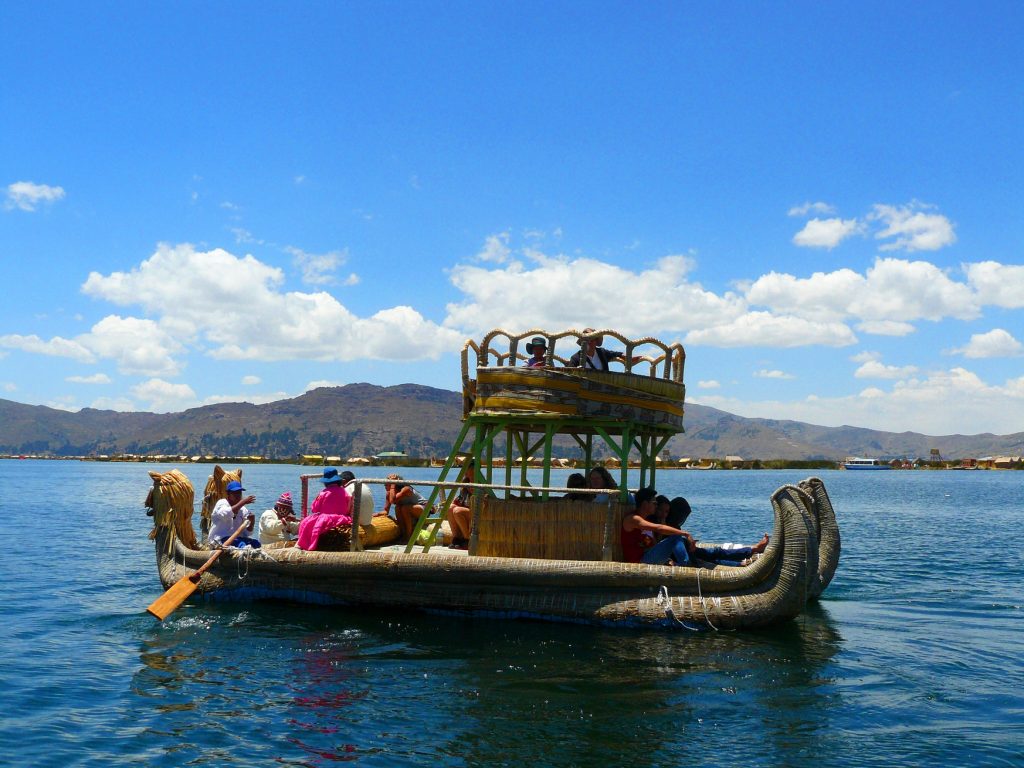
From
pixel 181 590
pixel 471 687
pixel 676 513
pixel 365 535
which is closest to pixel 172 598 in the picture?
pixel 181 590

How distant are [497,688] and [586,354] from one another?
560cm

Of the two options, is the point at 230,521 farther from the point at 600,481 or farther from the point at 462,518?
the point at 600,481

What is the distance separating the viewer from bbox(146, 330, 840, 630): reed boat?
1368 centimetres

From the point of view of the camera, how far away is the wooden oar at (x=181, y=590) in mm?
14609

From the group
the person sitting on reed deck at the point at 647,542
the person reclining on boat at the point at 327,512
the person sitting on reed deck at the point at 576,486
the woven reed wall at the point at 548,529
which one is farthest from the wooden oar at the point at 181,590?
the person sitting on reed deck at the point at 647,542

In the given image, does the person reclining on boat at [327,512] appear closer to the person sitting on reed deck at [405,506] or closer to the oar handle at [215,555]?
the oar handle at [215,555]

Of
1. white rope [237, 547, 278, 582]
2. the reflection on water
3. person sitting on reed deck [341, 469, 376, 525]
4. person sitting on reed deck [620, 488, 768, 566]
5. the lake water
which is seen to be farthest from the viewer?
person sitting on reed deck [341, 469, 376, 525]

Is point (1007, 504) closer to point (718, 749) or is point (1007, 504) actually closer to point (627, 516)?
point (627, 516)

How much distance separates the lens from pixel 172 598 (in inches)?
585

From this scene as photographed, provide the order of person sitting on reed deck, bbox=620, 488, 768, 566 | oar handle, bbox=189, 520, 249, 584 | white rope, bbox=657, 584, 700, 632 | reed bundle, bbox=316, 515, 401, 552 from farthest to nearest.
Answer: reed bundle, bbox=316, 515, 401, 552
oar handle, bbox=189, 520, 249, 584
person sitting on reed deck, bbox=620, 488, 768, 566
white rope, bbox=657, 584, 700, 632

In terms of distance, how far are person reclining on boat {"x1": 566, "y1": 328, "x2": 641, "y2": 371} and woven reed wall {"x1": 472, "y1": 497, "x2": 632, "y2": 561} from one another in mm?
2192

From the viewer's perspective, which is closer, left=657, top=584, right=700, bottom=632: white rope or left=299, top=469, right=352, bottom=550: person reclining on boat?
left=657, top=584, right=700, bottom=632: white rope

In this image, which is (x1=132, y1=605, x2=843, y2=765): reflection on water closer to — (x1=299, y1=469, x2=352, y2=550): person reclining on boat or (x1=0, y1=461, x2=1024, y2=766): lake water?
(x1=0, y1=461, x2=1024, y2=766): lake water

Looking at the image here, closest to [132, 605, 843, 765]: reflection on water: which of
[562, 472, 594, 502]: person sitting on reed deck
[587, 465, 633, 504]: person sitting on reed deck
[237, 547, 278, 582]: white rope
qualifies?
[237, 547, 278, 582]: white rope
